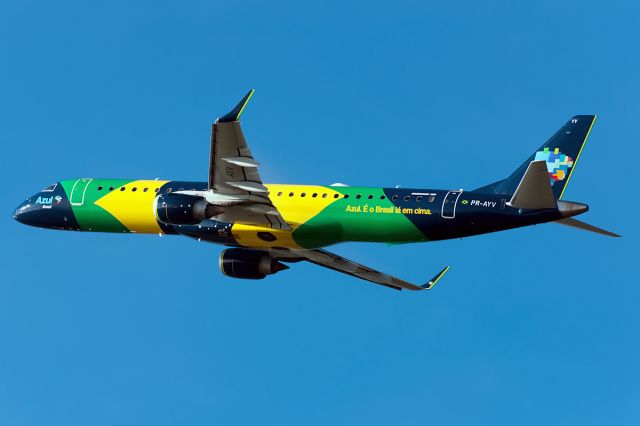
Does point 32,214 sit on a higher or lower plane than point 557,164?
higher

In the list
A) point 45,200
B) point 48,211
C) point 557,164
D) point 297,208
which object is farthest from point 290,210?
point 45,200

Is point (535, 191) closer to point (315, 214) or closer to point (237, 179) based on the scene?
point (315, 214)

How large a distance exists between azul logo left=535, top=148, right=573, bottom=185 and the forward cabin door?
2510 centimetres

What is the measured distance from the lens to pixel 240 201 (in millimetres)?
62875

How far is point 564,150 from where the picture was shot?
6328 centimetres

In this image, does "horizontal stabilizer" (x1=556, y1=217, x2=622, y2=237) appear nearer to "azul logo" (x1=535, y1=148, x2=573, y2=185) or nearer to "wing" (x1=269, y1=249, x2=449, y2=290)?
"azul logo" (x1=535, y1=148, x2=573, y2=185)

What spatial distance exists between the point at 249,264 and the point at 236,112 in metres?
15.2

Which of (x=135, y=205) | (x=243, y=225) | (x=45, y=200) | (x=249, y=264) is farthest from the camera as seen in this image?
(x=45, y=200)

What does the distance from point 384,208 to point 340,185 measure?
3.53 m

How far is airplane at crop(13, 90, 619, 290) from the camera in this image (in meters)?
60.1

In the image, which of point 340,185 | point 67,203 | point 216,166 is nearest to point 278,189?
point 340,185

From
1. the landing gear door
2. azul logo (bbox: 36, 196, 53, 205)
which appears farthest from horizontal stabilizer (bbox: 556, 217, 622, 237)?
azul logo (bbox: 36, 196, 53, 205)

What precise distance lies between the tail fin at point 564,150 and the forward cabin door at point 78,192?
2362 centimetres

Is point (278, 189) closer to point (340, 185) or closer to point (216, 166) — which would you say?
point (340, 185)
